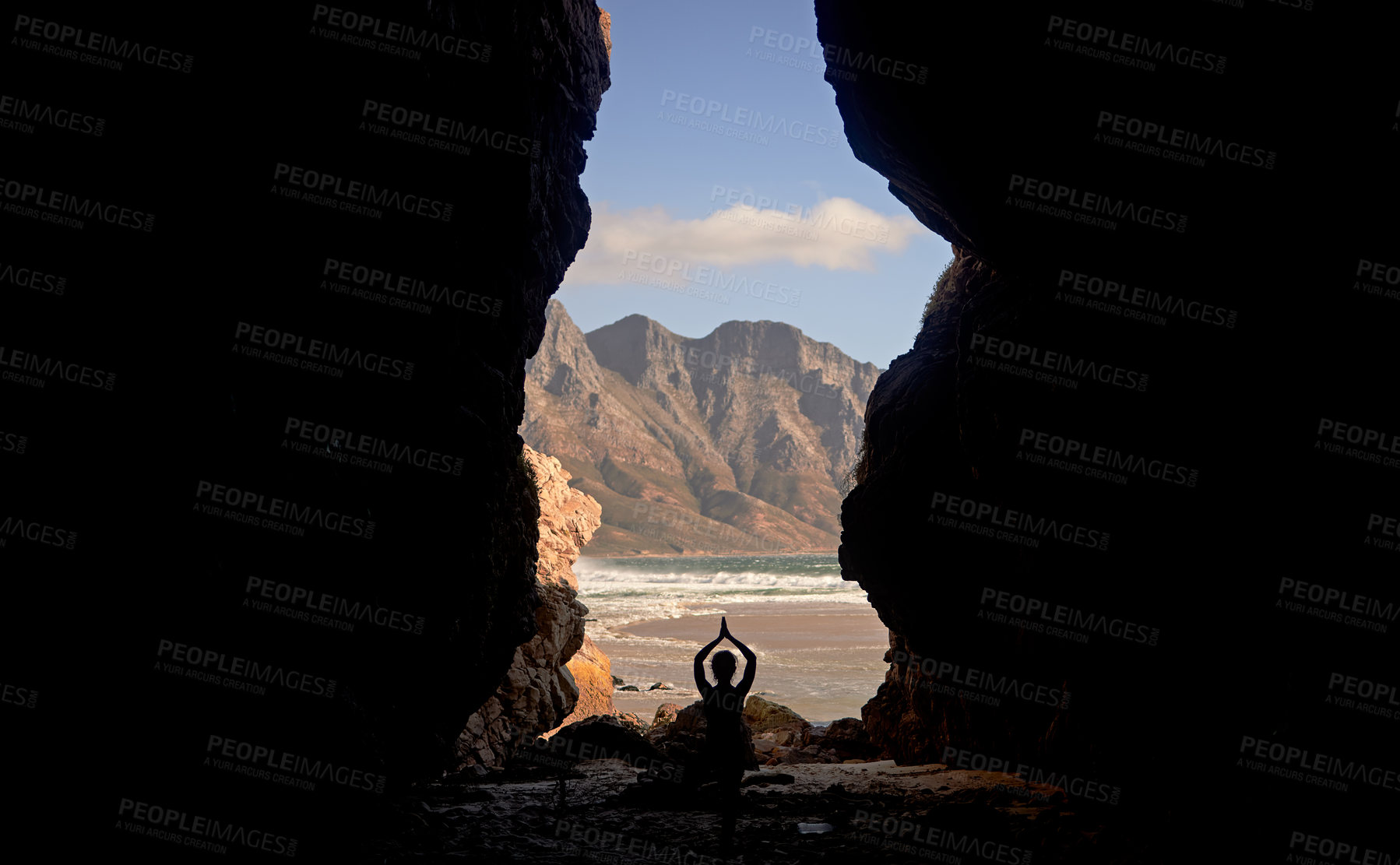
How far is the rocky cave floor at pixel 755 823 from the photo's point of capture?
23.6 feet

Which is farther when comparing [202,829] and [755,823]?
[755,823]

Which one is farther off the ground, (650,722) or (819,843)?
(819,843)

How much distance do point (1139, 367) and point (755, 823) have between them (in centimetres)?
664

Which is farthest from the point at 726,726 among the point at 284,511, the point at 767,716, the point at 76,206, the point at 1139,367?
the point at 767,716

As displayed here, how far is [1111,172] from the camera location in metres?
7.74

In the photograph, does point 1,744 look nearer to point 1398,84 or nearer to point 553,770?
point 553,770

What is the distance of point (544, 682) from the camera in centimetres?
1449

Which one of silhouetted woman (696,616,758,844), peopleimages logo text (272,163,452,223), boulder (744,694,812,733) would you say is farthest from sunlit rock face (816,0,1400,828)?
boulder (744,694,812,733)

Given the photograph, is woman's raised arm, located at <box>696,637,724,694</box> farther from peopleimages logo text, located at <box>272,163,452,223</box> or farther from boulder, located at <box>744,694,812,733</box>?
boulder, located at <box>744,694,812,733</box>

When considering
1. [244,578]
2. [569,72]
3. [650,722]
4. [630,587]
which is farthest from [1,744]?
[630,587]

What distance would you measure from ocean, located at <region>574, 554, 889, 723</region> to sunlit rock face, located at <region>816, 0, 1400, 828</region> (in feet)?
42.8

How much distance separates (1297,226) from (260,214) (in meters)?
9.23

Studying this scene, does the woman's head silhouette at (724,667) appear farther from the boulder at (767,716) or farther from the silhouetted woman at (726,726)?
the boulder at (767,716)

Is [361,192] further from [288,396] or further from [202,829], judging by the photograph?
[202,829]
